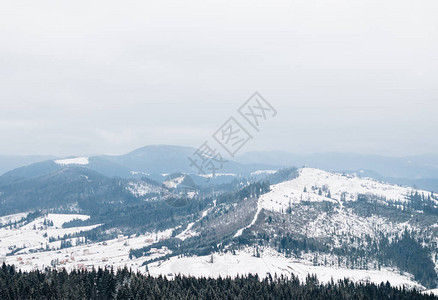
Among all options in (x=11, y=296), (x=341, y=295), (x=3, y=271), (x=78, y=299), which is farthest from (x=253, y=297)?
(x=3, y=271)

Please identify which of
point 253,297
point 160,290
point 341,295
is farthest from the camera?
point 341,295

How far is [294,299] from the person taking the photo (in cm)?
18412

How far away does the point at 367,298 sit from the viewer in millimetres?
195750

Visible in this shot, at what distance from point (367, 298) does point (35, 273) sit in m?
146

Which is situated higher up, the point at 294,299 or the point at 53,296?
the point at 53,296

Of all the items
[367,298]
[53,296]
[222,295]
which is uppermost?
Result: [53,296]

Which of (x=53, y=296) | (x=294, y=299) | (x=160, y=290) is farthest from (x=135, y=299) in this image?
(x=294, y=299)

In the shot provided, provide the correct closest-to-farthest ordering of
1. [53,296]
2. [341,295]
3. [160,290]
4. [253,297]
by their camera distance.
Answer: [53,296] → [160,290] → [253,297] → [341,295]

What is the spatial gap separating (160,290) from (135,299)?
1564 centimetres

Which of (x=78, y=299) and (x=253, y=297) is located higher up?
(x=78, y=299)

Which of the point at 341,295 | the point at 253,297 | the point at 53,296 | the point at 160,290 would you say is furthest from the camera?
the point at 341,295

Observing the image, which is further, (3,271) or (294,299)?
(3,271)

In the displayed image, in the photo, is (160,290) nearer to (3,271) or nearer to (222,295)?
(222,295)

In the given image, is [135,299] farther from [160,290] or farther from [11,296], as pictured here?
[11,296]
